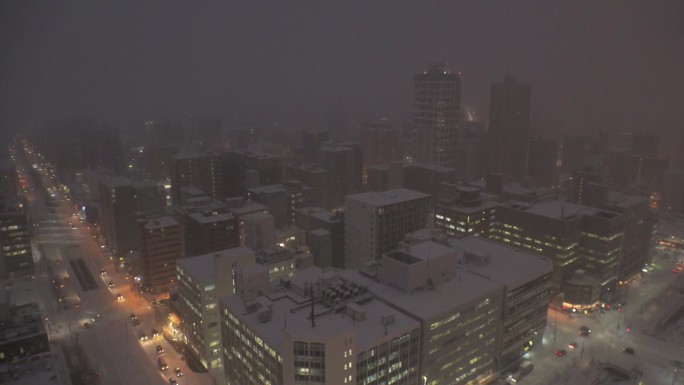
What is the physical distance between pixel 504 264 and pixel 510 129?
120m

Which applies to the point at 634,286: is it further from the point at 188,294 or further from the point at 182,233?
the point at 182,233

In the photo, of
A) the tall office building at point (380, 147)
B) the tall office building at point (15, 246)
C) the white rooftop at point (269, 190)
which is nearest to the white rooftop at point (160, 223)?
the tall office building at point (15, 246)

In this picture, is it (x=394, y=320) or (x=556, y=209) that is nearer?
(x=394, y=320)

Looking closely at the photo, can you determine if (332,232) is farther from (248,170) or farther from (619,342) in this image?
(619,342)

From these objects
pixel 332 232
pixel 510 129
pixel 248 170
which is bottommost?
pixel 332 232

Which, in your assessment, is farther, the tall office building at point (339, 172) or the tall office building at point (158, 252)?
the tall office building at point (339, 172)

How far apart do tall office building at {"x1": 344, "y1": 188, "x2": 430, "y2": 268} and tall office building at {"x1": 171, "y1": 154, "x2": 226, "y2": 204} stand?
60.5 meters

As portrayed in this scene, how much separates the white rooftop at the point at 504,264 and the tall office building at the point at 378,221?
18.8m

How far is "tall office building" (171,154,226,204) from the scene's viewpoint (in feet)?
446

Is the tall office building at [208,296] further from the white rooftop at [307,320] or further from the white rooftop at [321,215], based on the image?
the white rooftop at [321,215]

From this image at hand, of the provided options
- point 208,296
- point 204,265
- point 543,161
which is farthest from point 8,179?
point 543,161

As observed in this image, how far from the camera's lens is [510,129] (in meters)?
176

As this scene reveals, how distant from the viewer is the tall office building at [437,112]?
161250mm

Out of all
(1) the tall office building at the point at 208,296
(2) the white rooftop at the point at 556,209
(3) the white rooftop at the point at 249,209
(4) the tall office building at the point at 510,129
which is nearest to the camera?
(1) the tall office building at the point at 208,296
